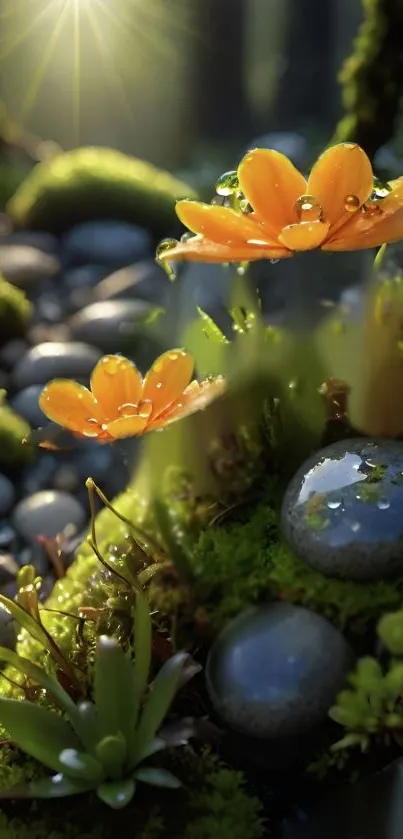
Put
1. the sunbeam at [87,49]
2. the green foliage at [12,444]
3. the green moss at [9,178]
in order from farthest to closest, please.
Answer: the sunbeam at [87,49] → the green moss at [9,178] → the green foliage at [12,444]

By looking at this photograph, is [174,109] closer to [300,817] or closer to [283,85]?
[283,85]

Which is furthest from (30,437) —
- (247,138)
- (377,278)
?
(247,138)

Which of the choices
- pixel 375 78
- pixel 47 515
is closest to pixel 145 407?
pixel 47 515

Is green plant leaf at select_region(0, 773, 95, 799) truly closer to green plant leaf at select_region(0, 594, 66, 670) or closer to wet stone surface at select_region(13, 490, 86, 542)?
green plant leaf at select_region(0, 594, 66, 670)

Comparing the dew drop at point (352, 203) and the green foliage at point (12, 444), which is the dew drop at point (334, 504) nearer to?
the dew drop at point (352, 203)

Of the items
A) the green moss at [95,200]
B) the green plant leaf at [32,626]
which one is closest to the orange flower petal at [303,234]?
the green plant leaf at [32,626]

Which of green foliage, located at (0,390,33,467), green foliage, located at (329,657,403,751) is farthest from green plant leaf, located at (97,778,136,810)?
green foliage, located at (0,390,33,467)
